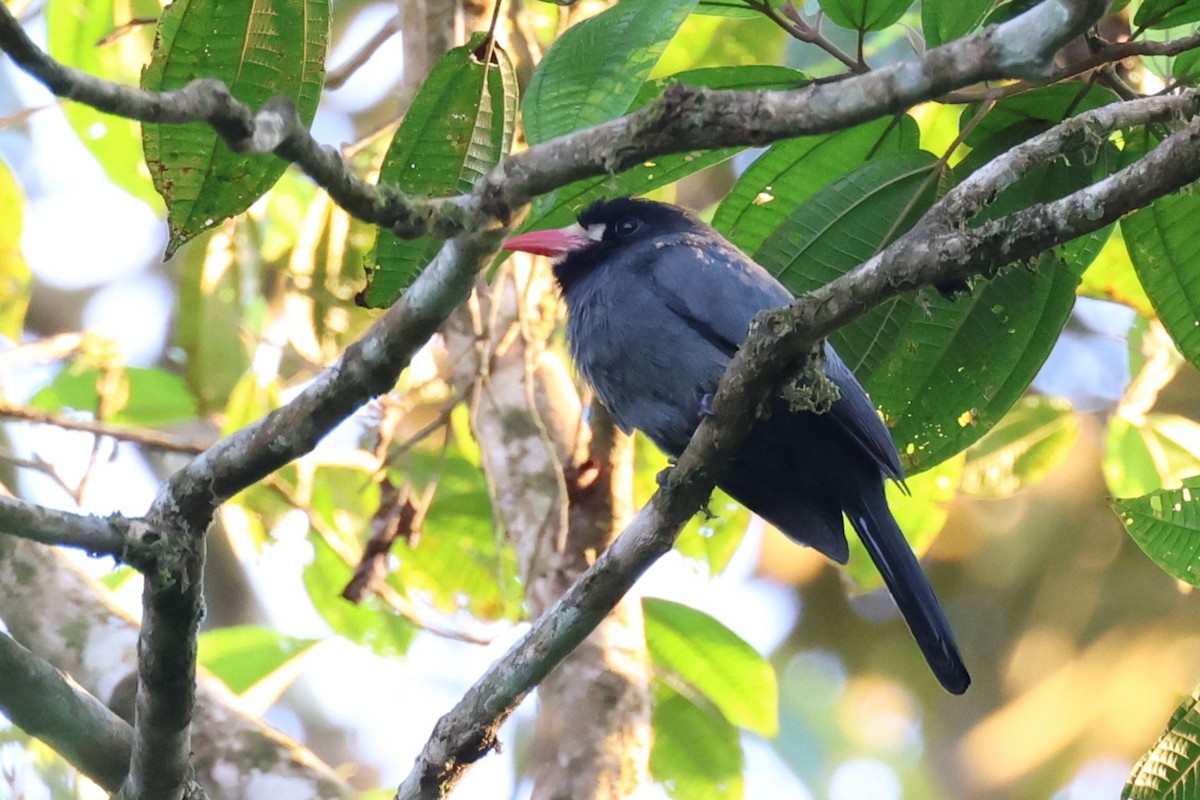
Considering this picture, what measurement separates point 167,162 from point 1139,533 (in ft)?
6.05

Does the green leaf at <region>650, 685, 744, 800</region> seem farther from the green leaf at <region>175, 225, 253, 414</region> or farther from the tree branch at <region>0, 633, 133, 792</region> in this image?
the tree branch at <region>0, 633, 133, 792</region>

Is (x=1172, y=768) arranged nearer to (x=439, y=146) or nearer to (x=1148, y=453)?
(x=439, y=146)

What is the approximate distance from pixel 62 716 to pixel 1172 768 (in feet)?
6.34

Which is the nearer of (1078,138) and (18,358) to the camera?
(1078,138)

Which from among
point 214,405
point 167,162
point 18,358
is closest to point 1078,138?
point 167,162

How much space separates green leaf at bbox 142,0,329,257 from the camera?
6.72ft

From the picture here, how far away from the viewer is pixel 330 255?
4512 mm

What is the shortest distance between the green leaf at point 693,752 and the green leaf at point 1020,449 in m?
1.21

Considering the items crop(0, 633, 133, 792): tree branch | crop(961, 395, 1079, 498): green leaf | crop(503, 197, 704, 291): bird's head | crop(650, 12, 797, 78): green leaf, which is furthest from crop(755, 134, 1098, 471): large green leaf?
crop(961, 395, 1079, 498): green leaf

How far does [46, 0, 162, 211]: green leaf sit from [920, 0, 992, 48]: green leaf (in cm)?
311

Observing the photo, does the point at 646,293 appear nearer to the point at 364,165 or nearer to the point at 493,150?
the point at 493,150

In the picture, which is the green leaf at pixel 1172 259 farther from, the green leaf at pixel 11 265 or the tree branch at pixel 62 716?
the green leaf at pixel 11 265

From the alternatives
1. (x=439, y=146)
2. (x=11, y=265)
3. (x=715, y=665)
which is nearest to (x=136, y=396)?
(x=11, y=265)

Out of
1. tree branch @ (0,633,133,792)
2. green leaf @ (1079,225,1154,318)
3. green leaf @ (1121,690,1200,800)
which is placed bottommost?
green leaf @ (1121,690,1200,800)
